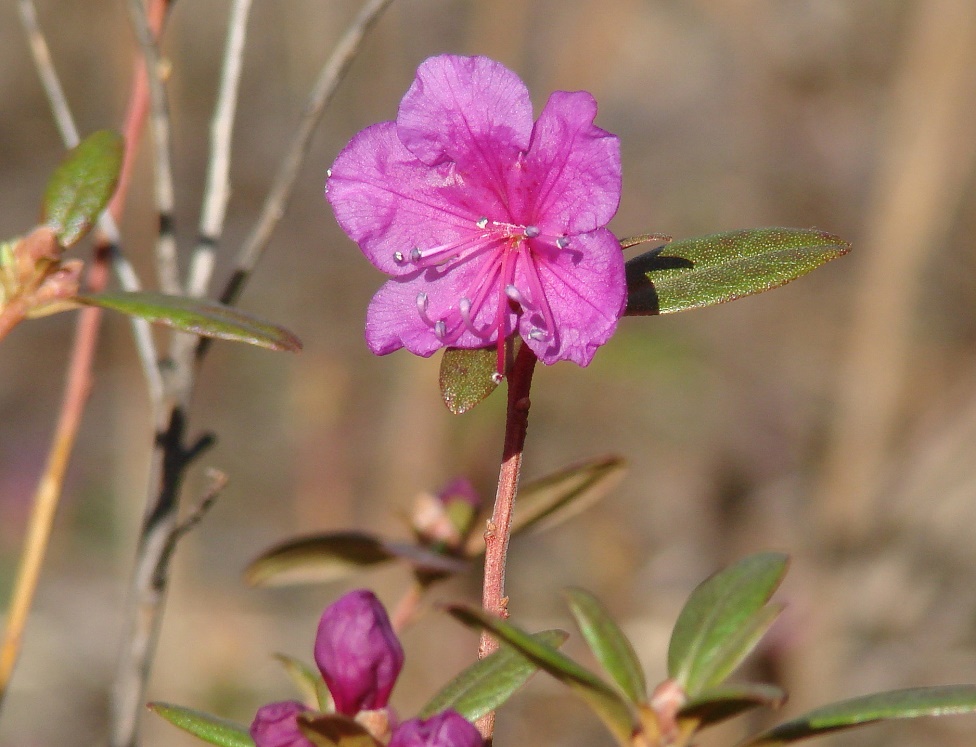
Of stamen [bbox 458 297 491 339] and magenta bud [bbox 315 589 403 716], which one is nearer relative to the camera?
magenta bud [bbox 315 589 403 716]

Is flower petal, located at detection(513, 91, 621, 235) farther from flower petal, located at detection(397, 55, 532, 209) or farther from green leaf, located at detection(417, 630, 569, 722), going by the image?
green leaf, located at detection(417, 630, 569, 722)

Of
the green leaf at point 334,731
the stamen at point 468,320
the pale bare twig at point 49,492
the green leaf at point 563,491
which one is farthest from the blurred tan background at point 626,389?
the green leaf at point 334,731

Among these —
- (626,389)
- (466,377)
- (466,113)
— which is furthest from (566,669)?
(626,389)

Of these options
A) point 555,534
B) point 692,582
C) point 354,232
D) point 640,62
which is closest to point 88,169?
point 354,232

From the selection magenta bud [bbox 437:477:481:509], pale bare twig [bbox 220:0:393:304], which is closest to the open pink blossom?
pale bare twig [bbox 220:0:393:304]

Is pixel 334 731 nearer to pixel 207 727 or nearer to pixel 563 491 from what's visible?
pixel 207 727

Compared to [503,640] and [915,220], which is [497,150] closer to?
[503,640]
